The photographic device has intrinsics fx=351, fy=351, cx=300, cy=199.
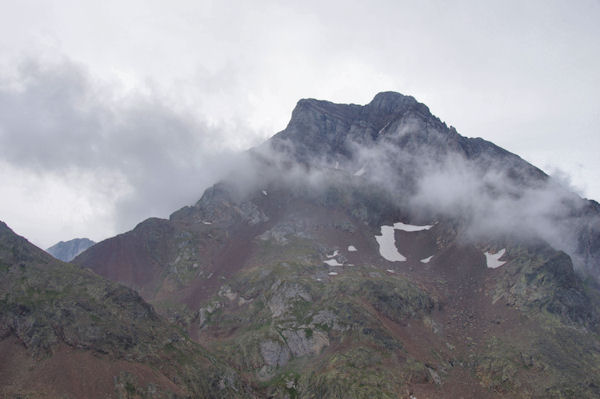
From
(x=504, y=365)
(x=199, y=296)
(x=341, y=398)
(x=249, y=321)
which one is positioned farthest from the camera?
(x=199, y=296)

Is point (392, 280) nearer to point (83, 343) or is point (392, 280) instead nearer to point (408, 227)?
point (408, 227)

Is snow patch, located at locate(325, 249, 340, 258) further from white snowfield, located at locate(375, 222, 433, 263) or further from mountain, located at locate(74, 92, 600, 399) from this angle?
white snowfield, located at locate(375, 222, 433, 263)

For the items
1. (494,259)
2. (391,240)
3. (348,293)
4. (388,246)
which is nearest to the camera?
(348,293)

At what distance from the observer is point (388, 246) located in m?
164

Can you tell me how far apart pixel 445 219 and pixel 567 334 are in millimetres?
78826

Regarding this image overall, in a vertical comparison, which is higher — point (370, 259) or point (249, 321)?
point (370, 259)

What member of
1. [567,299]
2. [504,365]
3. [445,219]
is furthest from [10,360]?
[445,219]

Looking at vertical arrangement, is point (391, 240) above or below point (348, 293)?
above

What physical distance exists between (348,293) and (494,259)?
199 ft

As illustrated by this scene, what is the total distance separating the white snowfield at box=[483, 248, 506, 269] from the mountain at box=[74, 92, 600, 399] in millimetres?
659

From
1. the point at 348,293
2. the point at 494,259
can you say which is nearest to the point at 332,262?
the point at 348,293

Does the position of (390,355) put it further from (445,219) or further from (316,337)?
(445,219)

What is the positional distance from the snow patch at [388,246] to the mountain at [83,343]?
299 feet

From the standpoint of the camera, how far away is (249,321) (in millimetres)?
110750
